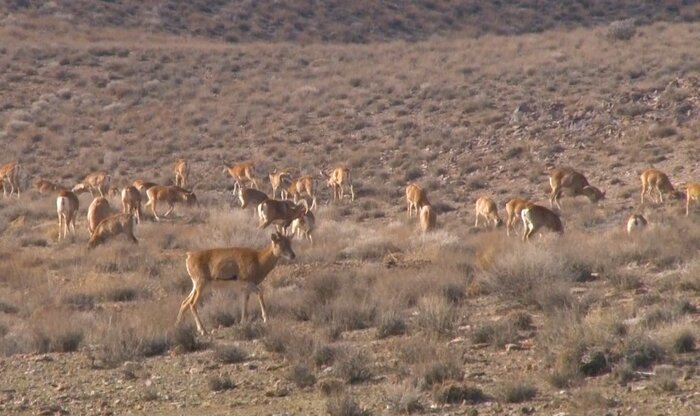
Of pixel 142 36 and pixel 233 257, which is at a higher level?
pixel 142 36

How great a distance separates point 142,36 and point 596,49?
Answer: 28242mm

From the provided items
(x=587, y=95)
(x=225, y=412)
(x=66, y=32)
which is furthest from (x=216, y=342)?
(x=66, y=32)

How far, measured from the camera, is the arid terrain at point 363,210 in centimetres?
1173

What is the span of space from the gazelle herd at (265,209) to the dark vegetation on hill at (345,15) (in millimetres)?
34793

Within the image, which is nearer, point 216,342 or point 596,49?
point 216,342

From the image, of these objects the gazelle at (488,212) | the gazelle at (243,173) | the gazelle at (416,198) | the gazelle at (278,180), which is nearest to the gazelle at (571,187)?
the gazelle at (488,212)

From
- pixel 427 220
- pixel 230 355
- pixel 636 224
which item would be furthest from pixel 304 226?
pixel 230 355

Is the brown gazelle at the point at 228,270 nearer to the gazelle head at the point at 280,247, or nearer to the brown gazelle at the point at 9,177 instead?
the gazelle head at the point at 280,247

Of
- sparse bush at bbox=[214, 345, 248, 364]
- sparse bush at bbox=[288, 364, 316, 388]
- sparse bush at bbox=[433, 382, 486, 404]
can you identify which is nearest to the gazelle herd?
sparse bush at bbox=[214, 345, 248, 364]

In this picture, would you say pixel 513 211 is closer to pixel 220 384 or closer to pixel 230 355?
pixel 230 355

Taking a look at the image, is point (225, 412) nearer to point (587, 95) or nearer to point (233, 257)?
point (233, 257)

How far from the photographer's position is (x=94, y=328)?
15039 mm

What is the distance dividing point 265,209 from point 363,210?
572cm

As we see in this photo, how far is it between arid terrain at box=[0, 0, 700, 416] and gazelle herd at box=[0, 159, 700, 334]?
46 cm
